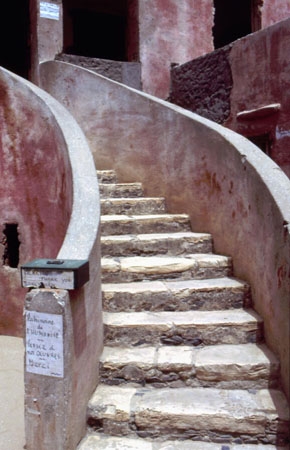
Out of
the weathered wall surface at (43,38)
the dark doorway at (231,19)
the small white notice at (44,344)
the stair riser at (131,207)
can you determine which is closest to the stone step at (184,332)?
the small white notice at (44,344)

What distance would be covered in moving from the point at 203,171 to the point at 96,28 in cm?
1076

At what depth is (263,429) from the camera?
8.54 ft

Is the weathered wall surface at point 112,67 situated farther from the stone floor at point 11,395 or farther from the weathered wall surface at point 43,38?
the stone floor at point 11,395

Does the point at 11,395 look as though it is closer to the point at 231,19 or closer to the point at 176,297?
the point at 176,297

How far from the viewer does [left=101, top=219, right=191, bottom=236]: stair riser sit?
4242mm

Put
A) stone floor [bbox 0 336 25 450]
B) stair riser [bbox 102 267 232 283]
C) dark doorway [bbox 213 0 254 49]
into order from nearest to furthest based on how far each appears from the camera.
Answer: stone floor [bbox 0 336 25 450] → stair riser [bbox 102 267 232 283] → dark doorway [bbox 213 0 254 49]

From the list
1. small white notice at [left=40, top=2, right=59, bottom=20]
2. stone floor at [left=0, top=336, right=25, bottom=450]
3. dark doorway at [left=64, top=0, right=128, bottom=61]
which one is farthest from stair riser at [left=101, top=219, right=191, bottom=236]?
dark doorway at [left=64, top=0, right=128, bottom=61]

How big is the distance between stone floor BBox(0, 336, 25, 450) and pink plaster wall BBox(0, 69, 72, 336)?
434mm

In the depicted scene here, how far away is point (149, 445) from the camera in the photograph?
2.61 metres

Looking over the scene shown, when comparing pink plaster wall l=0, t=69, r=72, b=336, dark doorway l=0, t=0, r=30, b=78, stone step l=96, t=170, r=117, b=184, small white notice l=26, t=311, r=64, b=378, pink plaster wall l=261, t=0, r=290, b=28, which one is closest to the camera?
small white notice l=26, t=311, r=64, b=378

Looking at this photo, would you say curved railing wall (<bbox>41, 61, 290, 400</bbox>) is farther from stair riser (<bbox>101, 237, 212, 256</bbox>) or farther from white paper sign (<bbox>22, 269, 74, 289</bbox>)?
white paper sign (<bbox>22, 269, 74, 289</bbox>)

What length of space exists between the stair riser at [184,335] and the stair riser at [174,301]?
0.27 metres

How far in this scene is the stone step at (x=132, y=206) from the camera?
185 inches

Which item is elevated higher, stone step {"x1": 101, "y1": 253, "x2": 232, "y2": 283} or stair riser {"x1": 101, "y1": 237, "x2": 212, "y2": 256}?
stair riser {"x1": 101, "y1": 237, "x2": 212, "y2": 256}
